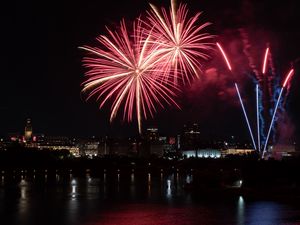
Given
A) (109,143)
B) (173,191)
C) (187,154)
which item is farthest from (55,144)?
(173,191)

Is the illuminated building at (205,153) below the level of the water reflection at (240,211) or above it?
above

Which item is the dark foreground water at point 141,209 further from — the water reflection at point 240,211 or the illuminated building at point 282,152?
the illuminated building at point 282,152

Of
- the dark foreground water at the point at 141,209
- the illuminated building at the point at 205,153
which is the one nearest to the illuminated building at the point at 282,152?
the dark foreground water at the point at 141,209

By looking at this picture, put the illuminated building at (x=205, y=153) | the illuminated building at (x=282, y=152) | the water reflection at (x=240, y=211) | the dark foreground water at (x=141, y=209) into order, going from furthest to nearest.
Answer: the illuminated building at (x=205, y=153), the illuminated building at (x=282, y=152), the dark foreground water at (x=141, y=209), the water reflection at (x=240, y=211)

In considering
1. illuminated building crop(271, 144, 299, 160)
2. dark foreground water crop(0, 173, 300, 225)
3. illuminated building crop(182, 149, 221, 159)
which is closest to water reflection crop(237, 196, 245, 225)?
dark foreground water crop(0, 173, 300, 225)

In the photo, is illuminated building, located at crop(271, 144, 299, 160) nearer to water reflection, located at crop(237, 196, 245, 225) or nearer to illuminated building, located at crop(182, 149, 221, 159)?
water reflection, located at crop(237, 196, 245, 225)

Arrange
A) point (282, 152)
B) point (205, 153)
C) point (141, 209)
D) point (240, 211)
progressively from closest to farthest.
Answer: point (240, 211), point (141, 209), point (282, 152), point (205, 153)

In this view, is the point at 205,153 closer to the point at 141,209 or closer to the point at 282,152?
the point at 282,152

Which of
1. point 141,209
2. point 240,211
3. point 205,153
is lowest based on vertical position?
point 240,211

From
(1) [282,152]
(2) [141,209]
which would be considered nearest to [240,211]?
(2) [141,209]

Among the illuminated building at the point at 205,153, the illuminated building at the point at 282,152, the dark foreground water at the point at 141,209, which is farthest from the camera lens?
the illuminated building at the point at 205,153

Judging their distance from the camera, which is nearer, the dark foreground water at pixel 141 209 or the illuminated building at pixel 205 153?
the dark foreground water at pixel 141 209

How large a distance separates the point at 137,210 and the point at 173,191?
9.05 meters

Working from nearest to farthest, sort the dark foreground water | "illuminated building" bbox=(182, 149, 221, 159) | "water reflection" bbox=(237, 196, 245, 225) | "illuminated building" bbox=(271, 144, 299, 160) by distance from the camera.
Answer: "water reflection" bbox=(237, 196, 245, 225) → the dark foreground water → "illuminated building" bbox=(271, 144, 299, 160) → "illuminated building" bbox=(182, 149, 221, 159)
